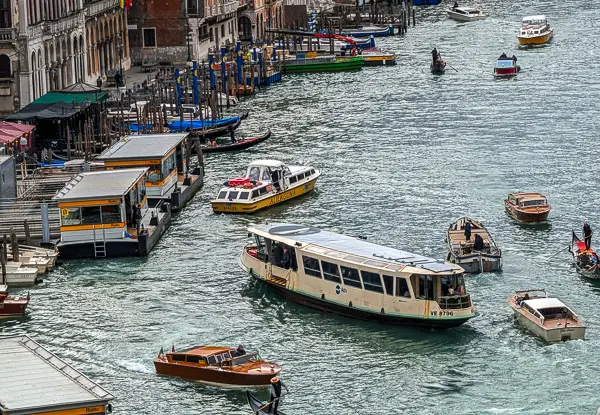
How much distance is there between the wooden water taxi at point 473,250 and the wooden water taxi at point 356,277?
4672 millimetres

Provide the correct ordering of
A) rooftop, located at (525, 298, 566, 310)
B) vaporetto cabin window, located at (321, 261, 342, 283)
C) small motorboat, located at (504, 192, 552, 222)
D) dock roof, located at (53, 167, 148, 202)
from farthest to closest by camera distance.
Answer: small motorboat, located at (504, 192, 552, 222) < dock roof, located at (53, 167, 148, 202) < vaporetto cabin window, located at (321, 261, 342, 283) < rooftop, located at (525, 298, 566, 310)

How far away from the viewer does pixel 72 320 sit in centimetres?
6538

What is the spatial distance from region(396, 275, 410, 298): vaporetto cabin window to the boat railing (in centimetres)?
145

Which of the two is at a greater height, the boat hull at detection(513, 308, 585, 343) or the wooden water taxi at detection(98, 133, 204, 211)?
the wooden water taxi at detection(98, 133, 204, 211)

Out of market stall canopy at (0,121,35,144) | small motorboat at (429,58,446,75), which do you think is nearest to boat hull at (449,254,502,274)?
market stall canopy at (0,121,35,144)

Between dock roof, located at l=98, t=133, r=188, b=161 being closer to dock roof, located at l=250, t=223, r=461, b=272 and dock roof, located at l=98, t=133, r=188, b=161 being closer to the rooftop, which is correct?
dock roof, located at l=250, t=223, r=461, b=272

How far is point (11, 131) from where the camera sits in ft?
300

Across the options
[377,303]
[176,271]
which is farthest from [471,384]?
[176,271]

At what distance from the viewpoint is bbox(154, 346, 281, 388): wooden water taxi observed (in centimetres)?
5697

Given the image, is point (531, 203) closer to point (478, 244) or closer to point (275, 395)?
point (478, 244)

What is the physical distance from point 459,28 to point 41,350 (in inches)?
4844

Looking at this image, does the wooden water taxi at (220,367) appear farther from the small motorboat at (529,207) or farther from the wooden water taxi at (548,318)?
the small motorboat at (529,207)

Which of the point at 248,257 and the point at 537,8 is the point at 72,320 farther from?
the point at 537,8

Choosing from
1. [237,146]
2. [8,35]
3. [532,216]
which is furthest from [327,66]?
[532,216]
